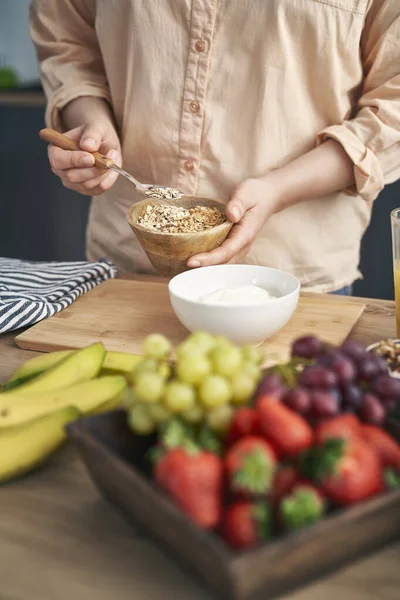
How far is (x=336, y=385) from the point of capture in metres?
0.67

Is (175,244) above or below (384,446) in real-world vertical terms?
below

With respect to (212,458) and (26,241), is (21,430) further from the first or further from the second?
(26,241)

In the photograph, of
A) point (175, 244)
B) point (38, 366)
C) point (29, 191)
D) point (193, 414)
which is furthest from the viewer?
point (29, 191)

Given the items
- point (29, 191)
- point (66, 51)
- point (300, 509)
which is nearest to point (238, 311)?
point (300, 509)

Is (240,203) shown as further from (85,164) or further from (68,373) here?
(68,373)

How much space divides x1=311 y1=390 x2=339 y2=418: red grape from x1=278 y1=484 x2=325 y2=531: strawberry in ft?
0.30

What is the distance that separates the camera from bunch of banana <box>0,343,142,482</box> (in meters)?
0.73

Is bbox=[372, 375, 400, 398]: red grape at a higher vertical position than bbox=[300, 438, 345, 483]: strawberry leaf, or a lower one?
lower

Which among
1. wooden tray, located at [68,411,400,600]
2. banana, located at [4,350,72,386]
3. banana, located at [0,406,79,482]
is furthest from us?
banana, located at [4,350,72,386]

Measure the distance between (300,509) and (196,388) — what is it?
0.15 meters

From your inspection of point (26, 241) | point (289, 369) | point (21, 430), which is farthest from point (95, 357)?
point (26, 241)

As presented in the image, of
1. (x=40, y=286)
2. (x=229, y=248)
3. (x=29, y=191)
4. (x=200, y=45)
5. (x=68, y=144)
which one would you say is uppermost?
(x=200, y=45)

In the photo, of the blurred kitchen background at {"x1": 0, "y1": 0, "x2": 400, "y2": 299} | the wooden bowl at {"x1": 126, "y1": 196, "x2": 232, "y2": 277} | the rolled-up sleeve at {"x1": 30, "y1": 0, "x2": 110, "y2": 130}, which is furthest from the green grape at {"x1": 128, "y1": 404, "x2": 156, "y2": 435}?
the blurred kitchen background at {"x1": 0, "y1": 0, "x2": 400, "y2": 299}

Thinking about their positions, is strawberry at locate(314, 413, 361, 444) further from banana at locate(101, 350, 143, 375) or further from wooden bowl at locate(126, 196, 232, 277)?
wooden bowl at locate(126, 196, 232, 277)
